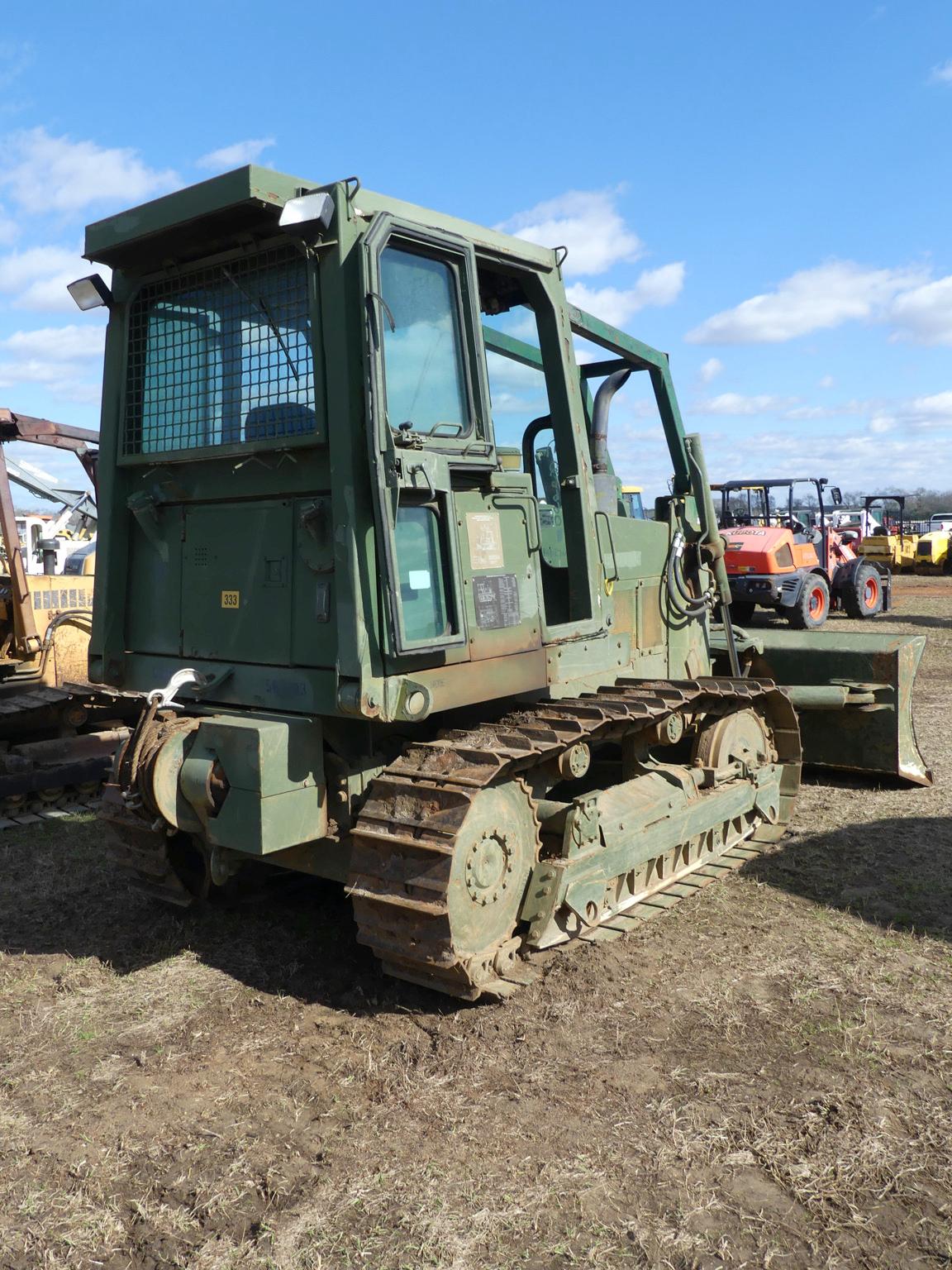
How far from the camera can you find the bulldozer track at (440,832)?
3969mm

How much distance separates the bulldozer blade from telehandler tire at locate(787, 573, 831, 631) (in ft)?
33.6

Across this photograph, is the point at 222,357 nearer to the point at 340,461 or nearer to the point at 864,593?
the point at 340,461

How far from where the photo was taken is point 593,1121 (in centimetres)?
357

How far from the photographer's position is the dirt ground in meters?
3.02

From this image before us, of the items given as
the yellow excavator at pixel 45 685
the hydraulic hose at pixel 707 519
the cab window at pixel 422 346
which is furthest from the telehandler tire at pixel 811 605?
the cab window at pixel 422 346

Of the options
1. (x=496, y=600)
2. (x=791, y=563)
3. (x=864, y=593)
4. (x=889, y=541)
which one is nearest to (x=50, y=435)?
(x=496, y=600)

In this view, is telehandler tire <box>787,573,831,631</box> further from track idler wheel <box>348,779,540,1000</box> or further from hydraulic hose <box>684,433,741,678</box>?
track idler wheel <box>348,779,540,1000</box>

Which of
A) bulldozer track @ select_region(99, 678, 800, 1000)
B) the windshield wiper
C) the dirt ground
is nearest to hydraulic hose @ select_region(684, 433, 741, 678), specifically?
bulldozer track @ select_region(99, 678, 800, 1000)

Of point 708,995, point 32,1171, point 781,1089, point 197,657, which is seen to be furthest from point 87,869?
point 781,1089

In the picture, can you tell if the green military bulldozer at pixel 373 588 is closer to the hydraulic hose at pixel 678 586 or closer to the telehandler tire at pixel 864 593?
the hydraulic hose at pixel 678 586

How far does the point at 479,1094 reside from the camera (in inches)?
148

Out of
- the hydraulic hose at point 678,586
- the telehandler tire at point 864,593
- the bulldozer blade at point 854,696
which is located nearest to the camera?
the hydraulic hose at point 678,586

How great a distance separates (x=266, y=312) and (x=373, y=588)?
133 cm

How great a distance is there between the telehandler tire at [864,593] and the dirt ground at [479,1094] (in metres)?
15.5
